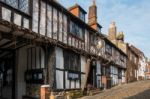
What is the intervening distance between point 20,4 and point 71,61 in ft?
24.5

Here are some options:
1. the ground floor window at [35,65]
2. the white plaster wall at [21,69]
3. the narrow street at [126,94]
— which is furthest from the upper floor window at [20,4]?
the narrow street at [126,94]

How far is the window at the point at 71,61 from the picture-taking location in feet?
67.3

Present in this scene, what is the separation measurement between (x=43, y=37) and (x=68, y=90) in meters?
5.28

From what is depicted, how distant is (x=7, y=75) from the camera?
20.5 meters

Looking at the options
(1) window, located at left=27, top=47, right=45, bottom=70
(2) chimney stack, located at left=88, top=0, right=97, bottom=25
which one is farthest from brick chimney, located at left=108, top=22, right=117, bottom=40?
(1) window, located at left=27, top=47, right=45, bottom=70

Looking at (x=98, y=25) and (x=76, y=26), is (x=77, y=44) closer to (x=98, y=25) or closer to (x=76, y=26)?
(x=76, y=26)

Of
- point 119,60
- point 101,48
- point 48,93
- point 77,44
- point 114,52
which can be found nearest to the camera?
point 48,93

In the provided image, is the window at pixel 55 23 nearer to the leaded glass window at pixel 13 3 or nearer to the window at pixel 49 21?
the window at pixel 49 21

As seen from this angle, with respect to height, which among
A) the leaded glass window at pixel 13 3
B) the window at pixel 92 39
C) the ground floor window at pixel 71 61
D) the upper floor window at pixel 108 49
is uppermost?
the leaded glass window at pixel 13 3

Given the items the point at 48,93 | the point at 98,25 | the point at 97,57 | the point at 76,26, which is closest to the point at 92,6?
the point at 98,25

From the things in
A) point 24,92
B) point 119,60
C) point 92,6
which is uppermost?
point 92,6

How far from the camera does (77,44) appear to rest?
23.0m

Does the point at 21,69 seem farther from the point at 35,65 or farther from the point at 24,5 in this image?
the point at 24,5

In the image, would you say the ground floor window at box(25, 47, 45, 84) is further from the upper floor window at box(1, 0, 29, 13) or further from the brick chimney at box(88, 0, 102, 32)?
the brick chimney at box(88, 0, 102, 32)
